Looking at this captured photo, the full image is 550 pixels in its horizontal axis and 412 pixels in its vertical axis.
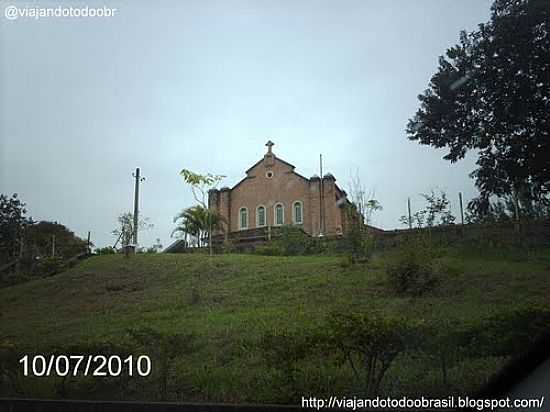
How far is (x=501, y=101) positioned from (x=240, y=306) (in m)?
3.51

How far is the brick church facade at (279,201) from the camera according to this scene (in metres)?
7.38

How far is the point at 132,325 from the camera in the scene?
555 cm

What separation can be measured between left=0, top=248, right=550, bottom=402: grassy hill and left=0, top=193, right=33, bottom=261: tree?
1.77ft

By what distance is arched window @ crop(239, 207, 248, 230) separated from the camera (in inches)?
323

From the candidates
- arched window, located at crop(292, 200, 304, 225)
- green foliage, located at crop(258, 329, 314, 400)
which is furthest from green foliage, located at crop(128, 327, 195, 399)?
arched window, located at crop(292, 200, 304, 225)

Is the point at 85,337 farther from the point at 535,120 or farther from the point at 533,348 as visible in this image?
the point at 535,120

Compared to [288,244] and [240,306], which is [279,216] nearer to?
[288,244]

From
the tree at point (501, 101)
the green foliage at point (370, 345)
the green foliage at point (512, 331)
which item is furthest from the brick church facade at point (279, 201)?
the green foliage at point (512, 331)

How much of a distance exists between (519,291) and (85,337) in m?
4.25

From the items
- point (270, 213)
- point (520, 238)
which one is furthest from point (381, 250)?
point (270, 213)

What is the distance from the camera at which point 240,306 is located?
6020 mm
